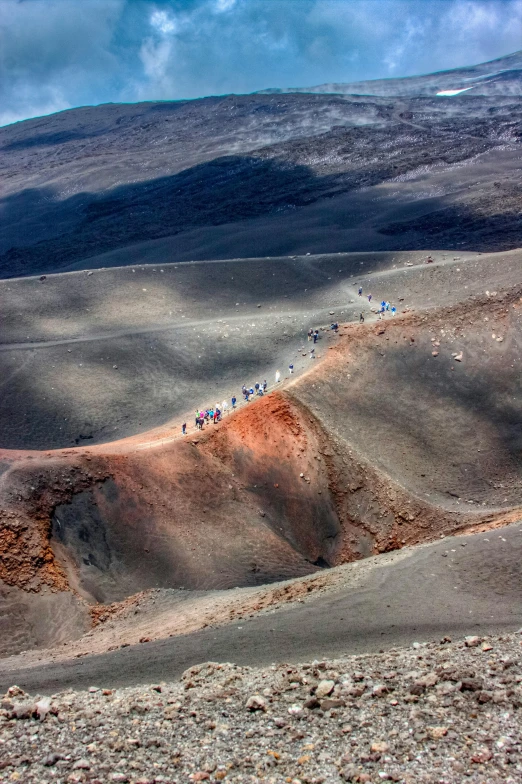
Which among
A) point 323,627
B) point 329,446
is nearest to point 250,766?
point 323,627

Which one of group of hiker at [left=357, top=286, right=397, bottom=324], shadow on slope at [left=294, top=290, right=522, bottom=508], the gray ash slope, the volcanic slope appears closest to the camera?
the volcanic slope

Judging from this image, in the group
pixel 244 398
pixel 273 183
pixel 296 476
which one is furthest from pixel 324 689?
pixel 273 183

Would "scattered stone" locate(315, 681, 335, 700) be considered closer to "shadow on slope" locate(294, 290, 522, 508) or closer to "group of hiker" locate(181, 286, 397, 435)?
"shadow on slope" locate(294, 290, 522, 508)

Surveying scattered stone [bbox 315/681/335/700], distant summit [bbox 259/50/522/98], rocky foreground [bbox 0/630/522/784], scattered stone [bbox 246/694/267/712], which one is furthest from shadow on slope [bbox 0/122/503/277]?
scattered stone [bbox 315/681/335/700]

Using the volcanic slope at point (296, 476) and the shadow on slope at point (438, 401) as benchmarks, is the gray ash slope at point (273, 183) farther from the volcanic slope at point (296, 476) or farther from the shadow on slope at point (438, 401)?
the volcanic slope at point (296, 476)

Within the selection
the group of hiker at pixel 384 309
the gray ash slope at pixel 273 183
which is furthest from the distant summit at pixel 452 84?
the group of hiker at pixel 384 309

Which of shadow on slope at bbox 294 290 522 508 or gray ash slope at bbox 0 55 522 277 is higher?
gray ash slope at bbox 0 55 522 277
